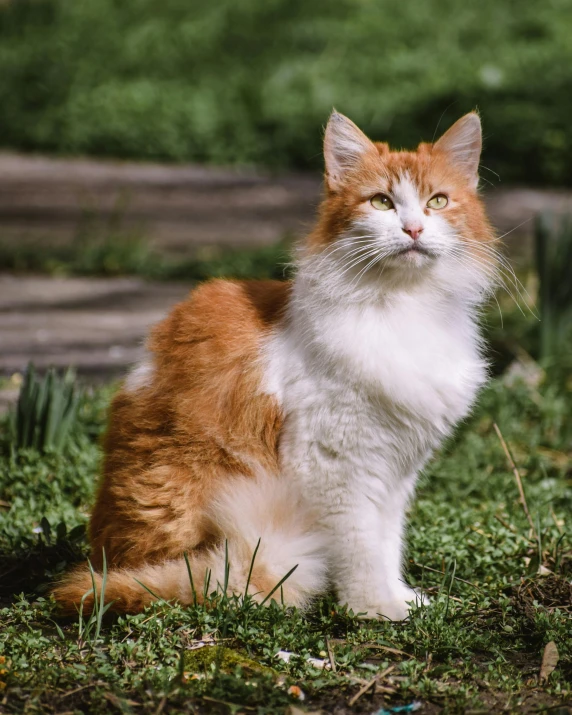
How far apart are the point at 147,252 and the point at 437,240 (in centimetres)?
399

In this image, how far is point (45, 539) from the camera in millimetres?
3172

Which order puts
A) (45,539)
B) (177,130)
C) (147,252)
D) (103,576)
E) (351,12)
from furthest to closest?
(351,12) < (177,130) < (147,252) < (45,539) < (103,576)

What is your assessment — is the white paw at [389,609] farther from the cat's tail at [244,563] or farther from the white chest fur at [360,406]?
the cat's tail at [244,563]

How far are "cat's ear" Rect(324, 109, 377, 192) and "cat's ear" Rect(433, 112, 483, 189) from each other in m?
0.23

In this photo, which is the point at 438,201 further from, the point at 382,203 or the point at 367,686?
the point at 367,686

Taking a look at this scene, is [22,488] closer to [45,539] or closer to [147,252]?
[45,539]

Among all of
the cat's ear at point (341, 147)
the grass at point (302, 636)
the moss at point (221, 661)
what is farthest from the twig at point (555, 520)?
the cat's ear at point (341, 147)

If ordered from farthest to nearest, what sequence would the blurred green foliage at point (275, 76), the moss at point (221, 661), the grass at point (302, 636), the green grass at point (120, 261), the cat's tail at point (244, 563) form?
the blurred green foliage at point (275, 76), the green grass at point (120, 261), the cat's tail at point (244, 563), the moss at point (221, 661), the grass at point (302, 636)

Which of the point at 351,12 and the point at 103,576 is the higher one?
the point at 351,12

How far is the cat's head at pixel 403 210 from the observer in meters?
2.61

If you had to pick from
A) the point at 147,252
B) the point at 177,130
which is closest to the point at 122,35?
the point at 177,130

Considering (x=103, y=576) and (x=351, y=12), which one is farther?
(x=351, y=12)

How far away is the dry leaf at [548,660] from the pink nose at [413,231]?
1.20 metres

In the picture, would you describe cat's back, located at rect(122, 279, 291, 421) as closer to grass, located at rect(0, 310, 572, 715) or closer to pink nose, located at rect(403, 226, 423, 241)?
pink nose, located at rect(403, 226, 423, 241)
